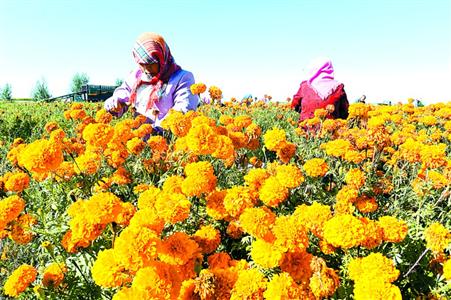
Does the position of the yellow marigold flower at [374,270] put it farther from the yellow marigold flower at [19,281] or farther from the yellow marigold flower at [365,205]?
the yellow marigold flower at [19,281]

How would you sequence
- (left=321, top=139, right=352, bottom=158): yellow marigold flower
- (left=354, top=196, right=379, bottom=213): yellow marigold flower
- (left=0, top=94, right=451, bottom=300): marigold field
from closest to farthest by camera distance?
(left=0, top=94, right=451, bottom=300): marigold field → (left=354, top=196, right=379, bottom=213): yellow marigold flower → (left=321, top=139, right=352, bottom=158): yellow marigold flower

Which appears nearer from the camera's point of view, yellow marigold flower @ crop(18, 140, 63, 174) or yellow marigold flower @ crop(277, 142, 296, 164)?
yellow marigold flower @ crop(18, 140, 63, 174)

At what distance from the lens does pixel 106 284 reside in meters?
1.37

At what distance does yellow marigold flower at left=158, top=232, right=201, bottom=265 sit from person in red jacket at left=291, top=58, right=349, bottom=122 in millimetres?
3590

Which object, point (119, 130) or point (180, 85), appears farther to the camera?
point (180, 85)

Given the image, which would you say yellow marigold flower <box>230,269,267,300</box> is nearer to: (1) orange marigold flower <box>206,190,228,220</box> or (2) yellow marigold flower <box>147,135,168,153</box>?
(1) orange marigold flower <box>206,190,228,220</box>

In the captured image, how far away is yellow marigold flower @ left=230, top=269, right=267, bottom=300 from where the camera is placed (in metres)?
1.34

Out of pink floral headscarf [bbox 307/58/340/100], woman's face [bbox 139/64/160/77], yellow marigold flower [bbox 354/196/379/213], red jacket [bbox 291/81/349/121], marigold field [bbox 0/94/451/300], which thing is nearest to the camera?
marigold field [bbox 0/94/451/300]

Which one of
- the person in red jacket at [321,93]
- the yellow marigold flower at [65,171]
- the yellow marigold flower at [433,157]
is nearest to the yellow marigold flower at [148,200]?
the yellow marigold flower at [65,171]

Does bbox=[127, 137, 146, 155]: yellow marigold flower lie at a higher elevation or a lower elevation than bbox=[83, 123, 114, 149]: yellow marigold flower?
lower

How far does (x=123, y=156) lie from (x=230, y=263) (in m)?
1.26

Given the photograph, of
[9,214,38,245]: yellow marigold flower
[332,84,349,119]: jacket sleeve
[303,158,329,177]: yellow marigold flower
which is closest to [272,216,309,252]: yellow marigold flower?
[303,158,329,177]: yellow marigold flower

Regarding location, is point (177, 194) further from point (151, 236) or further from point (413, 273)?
point (413, 273)

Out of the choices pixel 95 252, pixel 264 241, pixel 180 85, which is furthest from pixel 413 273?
pixel 180 85
